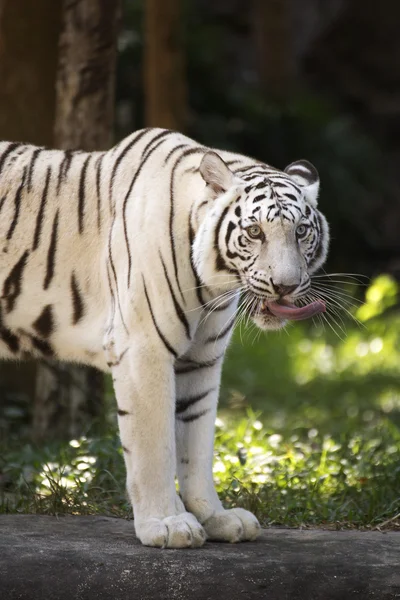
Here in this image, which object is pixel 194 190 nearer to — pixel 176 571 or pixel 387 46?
pixel 176 571

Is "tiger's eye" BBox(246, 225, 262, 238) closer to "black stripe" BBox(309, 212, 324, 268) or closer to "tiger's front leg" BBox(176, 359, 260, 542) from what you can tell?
"black stripe" BBox(309, 212, 324, 268)

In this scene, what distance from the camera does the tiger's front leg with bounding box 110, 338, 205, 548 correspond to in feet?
12.6

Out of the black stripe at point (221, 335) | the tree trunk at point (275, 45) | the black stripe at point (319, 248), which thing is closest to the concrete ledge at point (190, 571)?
the black stripe at point (221, 335)

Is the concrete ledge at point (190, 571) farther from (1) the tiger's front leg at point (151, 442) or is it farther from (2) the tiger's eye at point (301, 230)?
(2) the tiger's eye at point (301, 230)

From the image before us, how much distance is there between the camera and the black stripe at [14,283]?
4250mm

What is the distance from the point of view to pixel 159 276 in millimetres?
3910

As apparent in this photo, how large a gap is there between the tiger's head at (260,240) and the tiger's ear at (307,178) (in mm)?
26

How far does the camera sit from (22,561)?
3602mm

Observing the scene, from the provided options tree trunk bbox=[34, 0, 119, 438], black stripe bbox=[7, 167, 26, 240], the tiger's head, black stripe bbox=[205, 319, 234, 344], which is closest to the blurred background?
tree trunk bbox=[34, 0, 119, 438]

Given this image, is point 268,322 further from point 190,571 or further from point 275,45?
point 275,45

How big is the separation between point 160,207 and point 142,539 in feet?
3.94

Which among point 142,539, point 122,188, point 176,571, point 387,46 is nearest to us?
point 176,571

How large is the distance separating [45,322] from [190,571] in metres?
1.18

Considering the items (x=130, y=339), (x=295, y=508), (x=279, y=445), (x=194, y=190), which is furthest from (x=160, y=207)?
(x=279, y=445)
